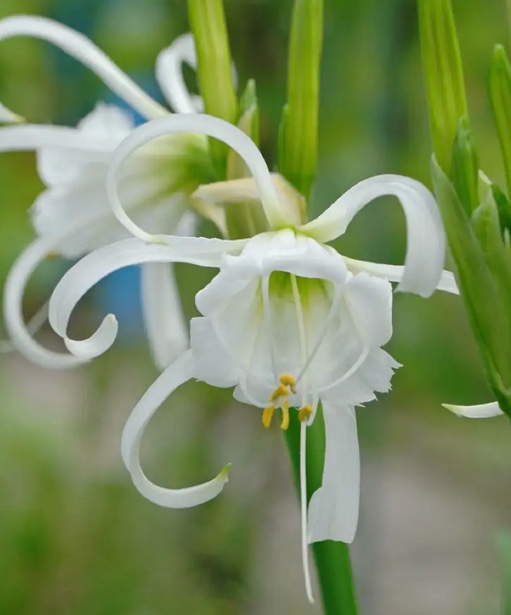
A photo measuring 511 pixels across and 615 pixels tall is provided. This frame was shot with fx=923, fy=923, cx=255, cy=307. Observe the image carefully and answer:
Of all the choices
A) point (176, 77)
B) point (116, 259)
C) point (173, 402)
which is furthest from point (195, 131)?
point (173, 402)

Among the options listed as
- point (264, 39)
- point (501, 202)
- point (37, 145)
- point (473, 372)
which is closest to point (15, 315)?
point (37, 145)

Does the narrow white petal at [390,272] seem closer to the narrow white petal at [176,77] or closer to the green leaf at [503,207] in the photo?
the green leaf at [503,207]

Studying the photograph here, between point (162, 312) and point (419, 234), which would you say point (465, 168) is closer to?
point (419, 234)

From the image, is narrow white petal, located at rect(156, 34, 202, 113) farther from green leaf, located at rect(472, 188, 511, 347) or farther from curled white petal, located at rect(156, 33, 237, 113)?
green leaf, located at rect(472, 188, 511, 347)

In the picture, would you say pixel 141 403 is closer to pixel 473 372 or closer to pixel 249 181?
pixel 249 181

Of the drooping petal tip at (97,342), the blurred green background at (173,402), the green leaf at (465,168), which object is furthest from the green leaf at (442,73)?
the blurred green background at (173,402)

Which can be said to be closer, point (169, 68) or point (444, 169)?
point (444, 169)

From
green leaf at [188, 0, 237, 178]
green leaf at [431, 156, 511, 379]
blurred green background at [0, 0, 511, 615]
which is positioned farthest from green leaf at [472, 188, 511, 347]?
blurred green background at [0, 0, 511, 615]
